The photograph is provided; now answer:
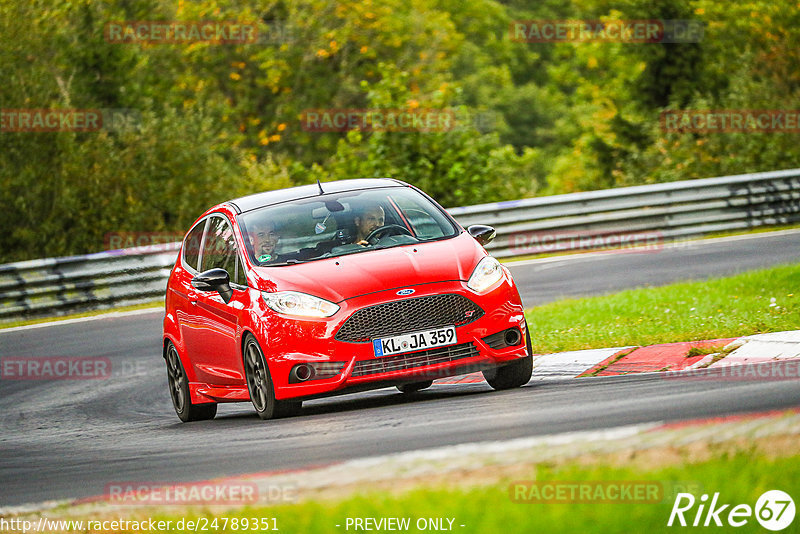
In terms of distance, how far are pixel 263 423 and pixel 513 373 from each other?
187 cm

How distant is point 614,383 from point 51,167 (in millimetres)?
18680

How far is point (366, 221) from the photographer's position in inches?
386

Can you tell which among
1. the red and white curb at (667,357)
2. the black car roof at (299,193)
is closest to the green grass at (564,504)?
the red and white curb at (667,357)

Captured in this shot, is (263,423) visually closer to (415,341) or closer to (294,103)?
(415,341)

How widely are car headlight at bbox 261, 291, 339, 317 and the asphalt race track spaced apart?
0.73 meters

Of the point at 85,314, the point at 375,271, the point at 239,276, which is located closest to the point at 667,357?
the point at 375,271

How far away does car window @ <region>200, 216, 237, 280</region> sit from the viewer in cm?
990

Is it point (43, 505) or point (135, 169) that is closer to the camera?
point (43, 505)

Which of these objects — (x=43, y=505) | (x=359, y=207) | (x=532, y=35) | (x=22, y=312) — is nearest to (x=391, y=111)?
(x=22, y=312)

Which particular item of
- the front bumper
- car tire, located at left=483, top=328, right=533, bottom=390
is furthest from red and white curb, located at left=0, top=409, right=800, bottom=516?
car tire, located at left=483, top=328, right=533, bottom=390

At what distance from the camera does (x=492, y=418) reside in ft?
23.6

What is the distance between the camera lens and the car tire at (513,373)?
925cm

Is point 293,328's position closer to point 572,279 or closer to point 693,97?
point 572,279

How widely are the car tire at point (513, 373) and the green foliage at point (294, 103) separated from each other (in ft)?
54.2
